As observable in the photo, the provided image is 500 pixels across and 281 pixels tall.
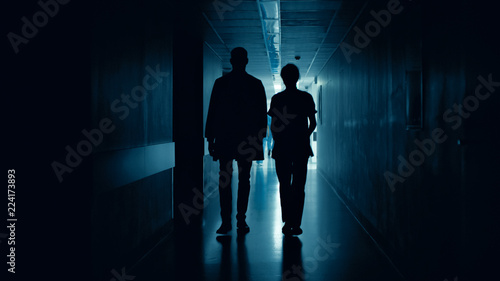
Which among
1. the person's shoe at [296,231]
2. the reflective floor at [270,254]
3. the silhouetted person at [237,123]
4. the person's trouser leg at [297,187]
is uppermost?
the silhouetted person at [237,123]

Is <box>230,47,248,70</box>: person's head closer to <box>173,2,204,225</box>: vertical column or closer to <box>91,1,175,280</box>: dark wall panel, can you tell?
<box>91,1,175,280</box>: dark wall panel

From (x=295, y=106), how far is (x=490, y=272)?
92.0 inches

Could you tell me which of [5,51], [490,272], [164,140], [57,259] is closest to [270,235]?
[164,140]

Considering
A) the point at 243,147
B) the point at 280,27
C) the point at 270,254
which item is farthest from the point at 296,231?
the point at 280,27

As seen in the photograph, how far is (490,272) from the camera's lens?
5.52ft

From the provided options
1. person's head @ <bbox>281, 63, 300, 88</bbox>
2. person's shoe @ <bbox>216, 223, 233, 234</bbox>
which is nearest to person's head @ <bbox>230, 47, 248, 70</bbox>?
person's head @ <bbox>281, 63, 300, 88</bbox>

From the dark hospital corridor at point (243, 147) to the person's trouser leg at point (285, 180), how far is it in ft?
0.06

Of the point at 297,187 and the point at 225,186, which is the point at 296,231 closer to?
the point at 297,187

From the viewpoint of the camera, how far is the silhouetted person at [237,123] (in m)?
3.75

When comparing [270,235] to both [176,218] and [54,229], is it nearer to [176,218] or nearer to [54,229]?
[176,218]

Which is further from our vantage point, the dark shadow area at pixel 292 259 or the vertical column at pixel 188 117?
the vertical column at pixel 188 117

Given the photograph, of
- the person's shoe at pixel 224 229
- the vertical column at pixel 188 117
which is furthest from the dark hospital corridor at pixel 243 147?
the vertical column at pixel 188 117

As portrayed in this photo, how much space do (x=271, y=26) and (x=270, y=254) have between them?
3.38 meters

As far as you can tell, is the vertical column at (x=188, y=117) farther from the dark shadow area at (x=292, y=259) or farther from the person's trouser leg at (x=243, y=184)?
the dark shadow area at (x=292, y=259)
